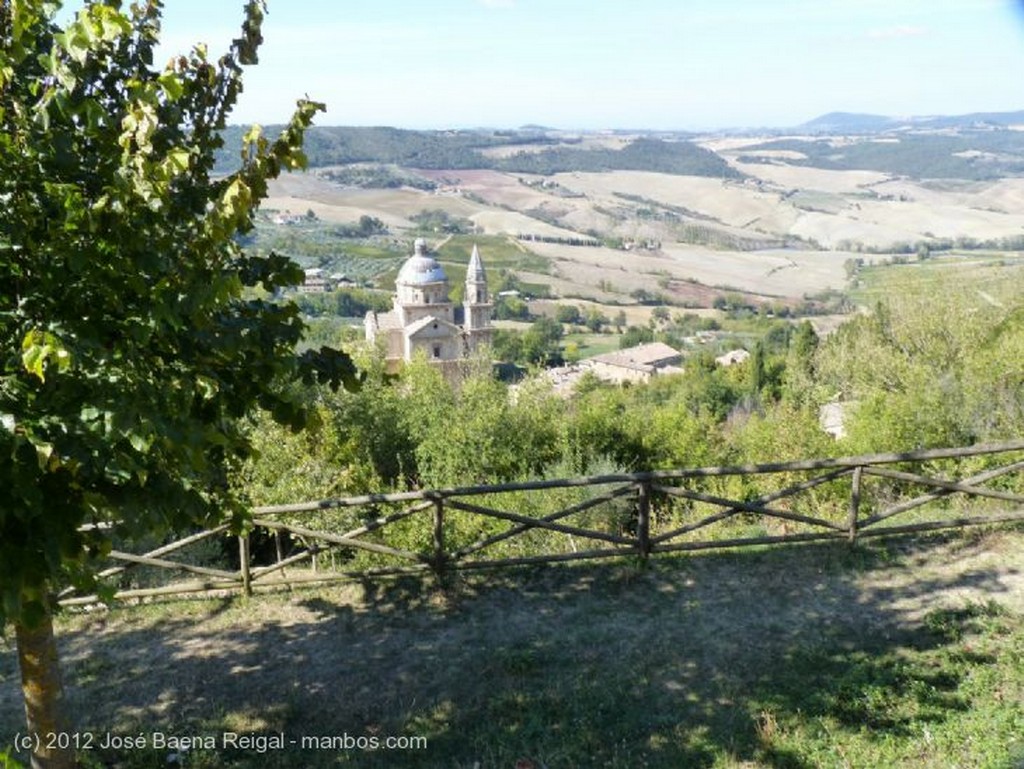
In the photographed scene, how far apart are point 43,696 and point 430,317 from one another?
4842cm

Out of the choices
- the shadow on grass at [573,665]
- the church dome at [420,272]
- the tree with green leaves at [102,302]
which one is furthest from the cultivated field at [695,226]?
the tree with green leaves at [102,302]

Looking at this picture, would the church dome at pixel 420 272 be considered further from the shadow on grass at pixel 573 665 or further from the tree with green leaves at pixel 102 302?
the tree with green leaves at pixel 102 302

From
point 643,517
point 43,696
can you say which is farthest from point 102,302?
point 643,517

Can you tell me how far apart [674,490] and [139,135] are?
21.4 ft

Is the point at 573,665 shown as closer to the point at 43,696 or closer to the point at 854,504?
the point at 854,504

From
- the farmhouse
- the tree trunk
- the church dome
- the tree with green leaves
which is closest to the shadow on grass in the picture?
the tree trunk

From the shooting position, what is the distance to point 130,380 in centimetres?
421

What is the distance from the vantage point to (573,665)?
7.69m

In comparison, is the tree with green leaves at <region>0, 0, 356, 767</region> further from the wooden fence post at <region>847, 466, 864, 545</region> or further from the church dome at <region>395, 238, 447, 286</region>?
the church dome at <region>395, 238, 447, 286</region>

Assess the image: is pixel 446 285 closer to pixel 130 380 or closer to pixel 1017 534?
pixel 1017 534

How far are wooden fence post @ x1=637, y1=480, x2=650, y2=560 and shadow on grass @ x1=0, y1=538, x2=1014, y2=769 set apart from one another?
24 cm

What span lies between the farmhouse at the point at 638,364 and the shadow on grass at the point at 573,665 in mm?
61167

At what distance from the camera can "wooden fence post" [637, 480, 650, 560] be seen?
9133 millimetres

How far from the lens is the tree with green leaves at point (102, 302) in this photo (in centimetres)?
399
